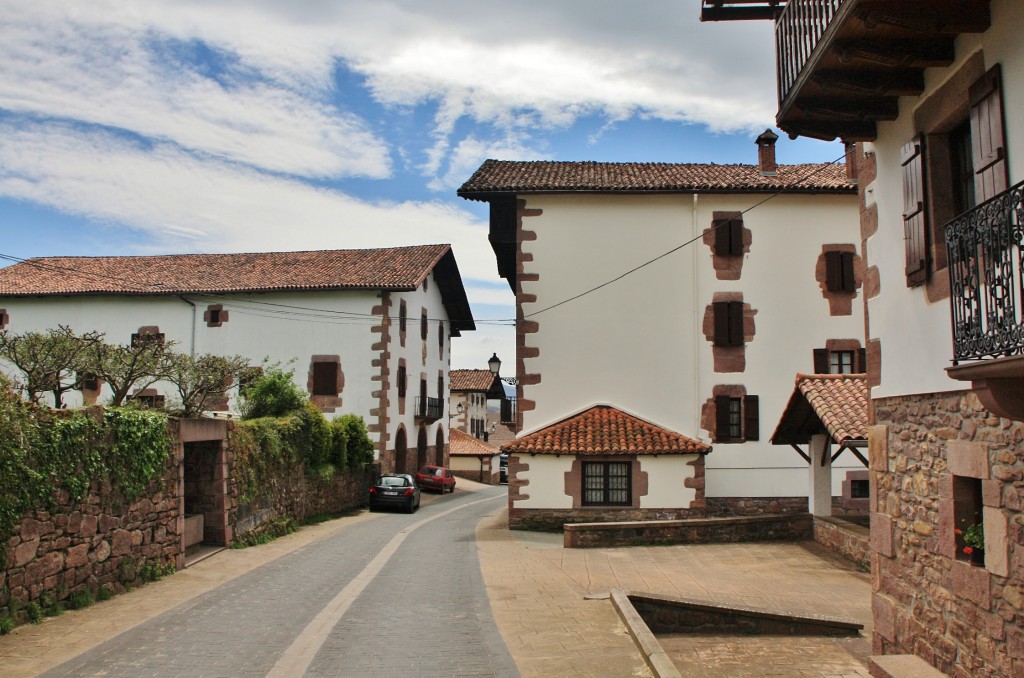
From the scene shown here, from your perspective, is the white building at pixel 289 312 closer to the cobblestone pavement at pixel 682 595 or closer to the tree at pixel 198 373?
the tree at pixel 198 373

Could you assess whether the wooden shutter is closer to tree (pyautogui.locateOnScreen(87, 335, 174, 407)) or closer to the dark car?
tree (pyautogui.locateOnScreen(87, 335, 174, 407))

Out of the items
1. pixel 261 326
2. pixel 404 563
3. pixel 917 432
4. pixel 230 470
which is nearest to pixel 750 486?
pixel 404 563

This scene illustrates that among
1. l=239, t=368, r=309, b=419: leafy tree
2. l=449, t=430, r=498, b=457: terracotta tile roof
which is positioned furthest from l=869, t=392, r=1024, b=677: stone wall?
l=449, t=430, r=498, b=457: terracotta tile roof

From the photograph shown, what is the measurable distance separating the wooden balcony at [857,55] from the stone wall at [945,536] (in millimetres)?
2746

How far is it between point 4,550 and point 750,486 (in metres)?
17.0

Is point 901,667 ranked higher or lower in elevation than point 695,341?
lower

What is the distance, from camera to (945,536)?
6.91 meters

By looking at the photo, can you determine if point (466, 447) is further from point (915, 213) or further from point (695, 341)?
point (915, 213)

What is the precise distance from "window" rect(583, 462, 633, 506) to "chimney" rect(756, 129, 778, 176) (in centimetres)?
934

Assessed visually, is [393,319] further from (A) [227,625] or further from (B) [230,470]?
(A) [227,625]

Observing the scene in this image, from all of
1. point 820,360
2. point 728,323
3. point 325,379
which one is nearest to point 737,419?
point 728,323

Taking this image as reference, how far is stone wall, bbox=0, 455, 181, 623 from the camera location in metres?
8.91

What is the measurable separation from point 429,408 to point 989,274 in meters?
31.9

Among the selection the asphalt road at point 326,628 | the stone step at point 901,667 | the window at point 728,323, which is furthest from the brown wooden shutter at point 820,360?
the stone step at point 901,667
